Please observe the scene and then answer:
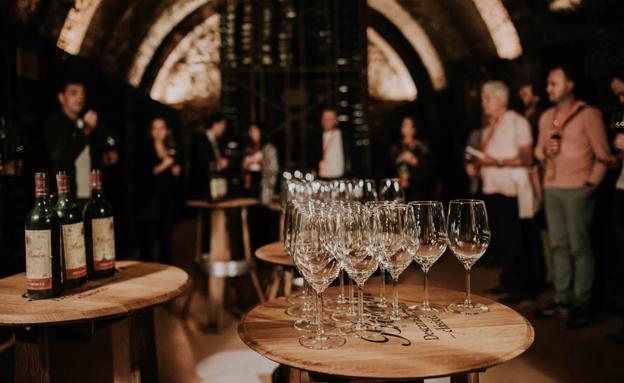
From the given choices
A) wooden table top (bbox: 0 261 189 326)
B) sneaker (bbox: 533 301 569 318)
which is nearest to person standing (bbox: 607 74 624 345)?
sneaker (bbox: 533 301 569 318)

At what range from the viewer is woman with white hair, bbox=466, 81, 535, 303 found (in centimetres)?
404

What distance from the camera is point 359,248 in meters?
1.30

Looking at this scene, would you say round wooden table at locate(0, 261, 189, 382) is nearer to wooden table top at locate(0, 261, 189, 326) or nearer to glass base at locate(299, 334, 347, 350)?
wooden table top at locate(0, 261, 189, 326)

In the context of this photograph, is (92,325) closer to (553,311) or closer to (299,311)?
(299,311)

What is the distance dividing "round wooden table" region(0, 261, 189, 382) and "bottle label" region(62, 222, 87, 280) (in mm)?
60

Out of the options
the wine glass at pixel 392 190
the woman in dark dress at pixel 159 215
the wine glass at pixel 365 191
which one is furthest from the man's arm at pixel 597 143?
the woman in dark dress at pixel 159 215

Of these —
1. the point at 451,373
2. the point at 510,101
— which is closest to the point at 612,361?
the point at 451,373

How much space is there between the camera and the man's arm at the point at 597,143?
3.40 meters

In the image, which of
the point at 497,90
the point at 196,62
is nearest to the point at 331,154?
the point at 497,90

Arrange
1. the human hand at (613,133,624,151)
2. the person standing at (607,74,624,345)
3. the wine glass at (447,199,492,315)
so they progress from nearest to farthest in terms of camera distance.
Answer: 1. the wine glass at (447,199,492,315)
2. the person standing at (607,74,624,345)
3. the human hand at (613,133,624,151)

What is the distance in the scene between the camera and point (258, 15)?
24.2ft

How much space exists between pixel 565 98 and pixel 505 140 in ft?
1.89

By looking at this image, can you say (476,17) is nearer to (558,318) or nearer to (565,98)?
(565,98)

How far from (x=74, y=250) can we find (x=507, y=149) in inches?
132
